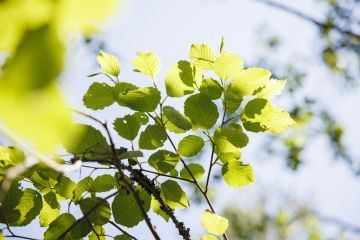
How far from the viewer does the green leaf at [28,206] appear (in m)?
0.92

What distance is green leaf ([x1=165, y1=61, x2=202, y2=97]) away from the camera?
931mm

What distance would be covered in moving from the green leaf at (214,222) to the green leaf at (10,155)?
0.53 metres

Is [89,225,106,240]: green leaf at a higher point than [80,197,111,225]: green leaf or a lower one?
lower

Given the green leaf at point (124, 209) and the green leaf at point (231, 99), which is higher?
the green leaf at point (231, 99)

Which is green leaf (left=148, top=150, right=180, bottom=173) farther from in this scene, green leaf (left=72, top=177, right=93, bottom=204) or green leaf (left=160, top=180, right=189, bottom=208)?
green leaf (left=72, top=177, right=93, bottom=204)

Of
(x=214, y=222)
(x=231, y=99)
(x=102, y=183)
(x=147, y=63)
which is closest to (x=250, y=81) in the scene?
(x=231, y=99)

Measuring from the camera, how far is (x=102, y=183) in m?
0.95

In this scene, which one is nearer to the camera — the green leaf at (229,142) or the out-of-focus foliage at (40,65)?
the out-of-focus foliage at (40,65)

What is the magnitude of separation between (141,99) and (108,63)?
19 centimetres

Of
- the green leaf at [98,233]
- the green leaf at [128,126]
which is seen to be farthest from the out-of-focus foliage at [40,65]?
the green leaf at [98,233]

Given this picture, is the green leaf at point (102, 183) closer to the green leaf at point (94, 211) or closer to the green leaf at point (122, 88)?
the green leaf at point (94, 211)

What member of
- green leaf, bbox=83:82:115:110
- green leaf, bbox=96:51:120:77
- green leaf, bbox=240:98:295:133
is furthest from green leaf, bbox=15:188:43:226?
green leaf, bbox=240:98:295:133

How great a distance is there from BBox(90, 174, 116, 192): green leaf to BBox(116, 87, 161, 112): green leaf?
23cm

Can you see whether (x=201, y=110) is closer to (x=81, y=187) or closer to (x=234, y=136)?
(x=234, y=136)
